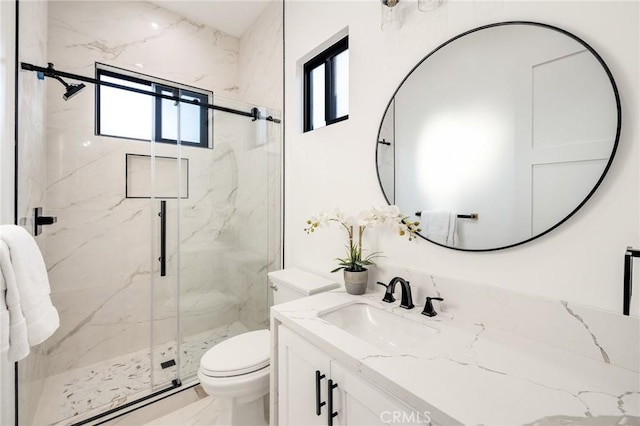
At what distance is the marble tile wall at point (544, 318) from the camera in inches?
31.3

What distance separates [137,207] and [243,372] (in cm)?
165

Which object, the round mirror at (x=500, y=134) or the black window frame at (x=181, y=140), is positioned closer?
the round mirror at (x=500, y=134)

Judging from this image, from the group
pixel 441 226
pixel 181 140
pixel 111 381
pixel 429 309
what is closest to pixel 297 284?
pixel 429 309

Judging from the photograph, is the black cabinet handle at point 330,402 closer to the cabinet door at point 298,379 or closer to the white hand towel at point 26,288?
the cabinet door at point 298,379

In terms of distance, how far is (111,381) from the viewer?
1.95m

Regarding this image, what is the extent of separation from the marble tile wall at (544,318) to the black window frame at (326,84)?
44.3 inches

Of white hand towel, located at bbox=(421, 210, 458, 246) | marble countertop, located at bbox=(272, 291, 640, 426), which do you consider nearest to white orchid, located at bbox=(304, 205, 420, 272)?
white hand towel, located at bbox=(421, 210, 458, 246)

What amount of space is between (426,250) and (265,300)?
55.8 inches

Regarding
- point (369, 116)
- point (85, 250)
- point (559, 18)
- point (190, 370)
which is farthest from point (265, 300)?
point (559, 18)

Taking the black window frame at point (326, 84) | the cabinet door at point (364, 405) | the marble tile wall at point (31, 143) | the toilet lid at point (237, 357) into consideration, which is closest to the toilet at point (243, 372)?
the toilet lid at point (237, 357)

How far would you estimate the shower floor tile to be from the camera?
167 centimetres

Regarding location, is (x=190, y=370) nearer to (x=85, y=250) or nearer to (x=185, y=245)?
(x=185, y=245)

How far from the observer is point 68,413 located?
1649 mm

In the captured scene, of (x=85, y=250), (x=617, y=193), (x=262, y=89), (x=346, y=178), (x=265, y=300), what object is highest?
(x=262, y=89)
